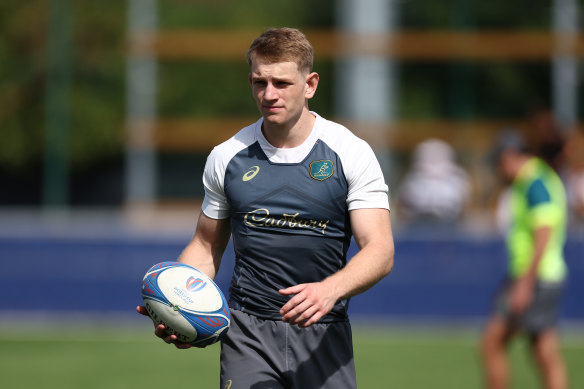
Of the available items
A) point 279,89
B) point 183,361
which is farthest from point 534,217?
point 183,361

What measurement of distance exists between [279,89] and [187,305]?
1.07 metres

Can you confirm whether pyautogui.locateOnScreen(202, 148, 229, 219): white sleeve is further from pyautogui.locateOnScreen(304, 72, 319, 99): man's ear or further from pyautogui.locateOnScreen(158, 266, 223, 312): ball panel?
pyautogui.locateOnScreen(304, 72, 319, 99): man's ear

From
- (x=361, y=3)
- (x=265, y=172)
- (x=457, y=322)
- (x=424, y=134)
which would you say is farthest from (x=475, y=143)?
(x=265, y=172)

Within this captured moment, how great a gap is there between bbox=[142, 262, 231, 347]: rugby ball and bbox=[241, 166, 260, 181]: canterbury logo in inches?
19.6

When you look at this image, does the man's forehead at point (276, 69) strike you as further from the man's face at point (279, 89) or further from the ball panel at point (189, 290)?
the ball panel at point (189, 290)

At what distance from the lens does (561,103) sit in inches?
782

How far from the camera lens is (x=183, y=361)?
10.9 m

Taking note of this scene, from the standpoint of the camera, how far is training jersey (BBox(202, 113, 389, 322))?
4.55 meters

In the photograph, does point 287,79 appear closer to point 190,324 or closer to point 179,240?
point 190,324

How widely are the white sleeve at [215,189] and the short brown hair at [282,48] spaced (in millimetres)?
524

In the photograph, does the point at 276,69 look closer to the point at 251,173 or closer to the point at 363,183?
the point at 251,173

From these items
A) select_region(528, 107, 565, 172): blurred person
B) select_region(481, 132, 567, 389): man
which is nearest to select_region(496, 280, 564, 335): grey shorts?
select_region(481, 132, 567, 389): man

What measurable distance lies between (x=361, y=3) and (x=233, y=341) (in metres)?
14.9

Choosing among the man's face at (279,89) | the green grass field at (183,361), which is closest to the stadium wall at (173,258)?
the green grass field at (183,361)
